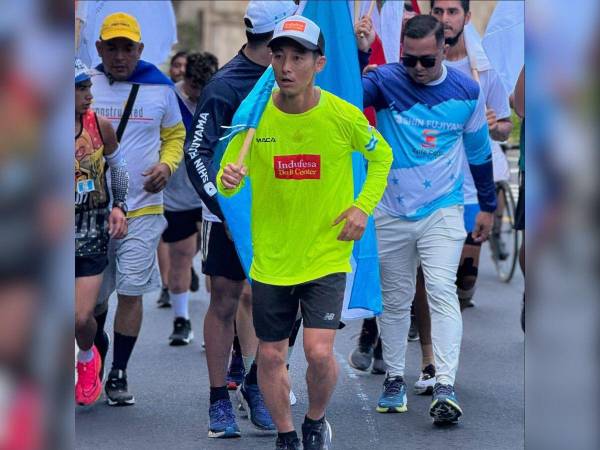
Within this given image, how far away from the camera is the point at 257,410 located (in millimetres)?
6484

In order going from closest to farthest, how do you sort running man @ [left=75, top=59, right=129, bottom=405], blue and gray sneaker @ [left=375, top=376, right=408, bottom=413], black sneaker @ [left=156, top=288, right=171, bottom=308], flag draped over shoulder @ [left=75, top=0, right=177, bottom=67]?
running man @ [left=75, top=59, right=129, bottom=405] → blue and gray sneaker @ [left=375, top=376, right=408, bottom=413] → flag draped over shoulder @ [left=75, top=0, right=177, bottom=67] → black sneaker @ [left=156, top=288, right=171, bottom=308]

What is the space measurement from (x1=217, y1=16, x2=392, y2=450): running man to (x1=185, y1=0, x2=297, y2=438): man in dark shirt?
637 mm

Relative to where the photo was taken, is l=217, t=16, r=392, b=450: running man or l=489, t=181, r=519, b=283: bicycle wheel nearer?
l=217, t=16, r=392, b=450: running man

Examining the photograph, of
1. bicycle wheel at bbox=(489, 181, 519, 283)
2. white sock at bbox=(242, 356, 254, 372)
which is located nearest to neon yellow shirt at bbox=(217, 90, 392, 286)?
white sock at bbox=(242, 356, 254, 372)

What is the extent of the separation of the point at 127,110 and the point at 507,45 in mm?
3536

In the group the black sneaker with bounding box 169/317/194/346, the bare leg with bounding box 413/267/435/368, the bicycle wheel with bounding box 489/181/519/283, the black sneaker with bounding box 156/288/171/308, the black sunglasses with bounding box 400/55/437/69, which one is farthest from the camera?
the bicycle wheel with bounding box 489/181/519/283

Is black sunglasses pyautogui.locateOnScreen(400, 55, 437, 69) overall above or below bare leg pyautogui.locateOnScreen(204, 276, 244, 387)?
above

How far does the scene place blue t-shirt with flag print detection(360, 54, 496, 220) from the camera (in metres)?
6.72

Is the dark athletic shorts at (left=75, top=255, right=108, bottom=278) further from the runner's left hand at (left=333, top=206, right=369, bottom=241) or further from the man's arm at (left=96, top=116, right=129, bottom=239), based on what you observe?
the runner's left hand at (left=333, top=206, right=369, bottom=241)

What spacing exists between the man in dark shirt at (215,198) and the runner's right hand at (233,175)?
0.75m

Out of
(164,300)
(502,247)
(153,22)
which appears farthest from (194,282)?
(502,247)

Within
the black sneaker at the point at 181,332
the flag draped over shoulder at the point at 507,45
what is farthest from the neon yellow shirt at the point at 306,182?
the flag draped over shoulder at the point at 507,45

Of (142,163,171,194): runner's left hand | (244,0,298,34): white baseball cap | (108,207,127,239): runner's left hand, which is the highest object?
(244,0,298,34): white baseball cap

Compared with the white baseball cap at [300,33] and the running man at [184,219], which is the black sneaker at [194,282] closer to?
the running man at [184,219]
